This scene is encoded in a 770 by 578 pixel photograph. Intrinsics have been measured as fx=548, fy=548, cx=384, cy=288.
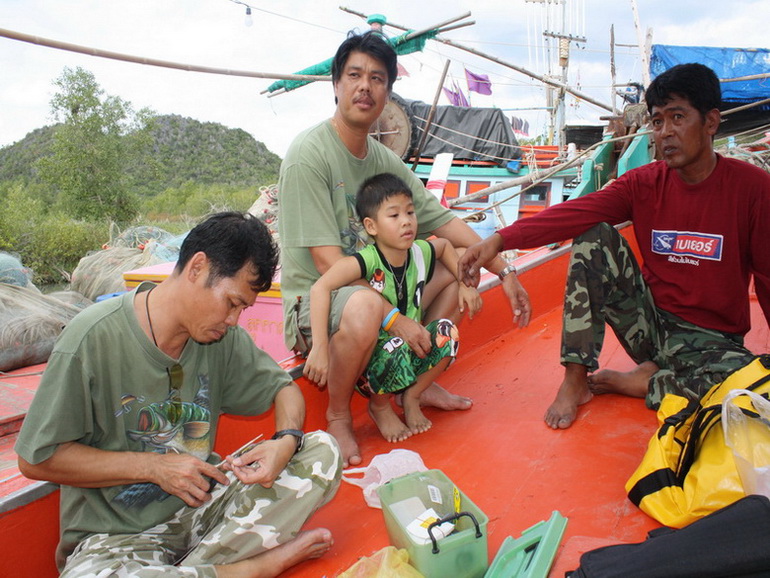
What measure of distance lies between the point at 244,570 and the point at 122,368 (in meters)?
0.63

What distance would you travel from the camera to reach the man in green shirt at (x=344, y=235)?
82.3 inches

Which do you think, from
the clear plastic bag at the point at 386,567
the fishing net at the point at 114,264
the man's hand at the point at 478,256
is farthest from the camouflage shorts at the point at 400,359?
the fishing net at the point at 114,264

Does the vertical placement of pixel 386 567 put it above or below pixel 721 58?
below

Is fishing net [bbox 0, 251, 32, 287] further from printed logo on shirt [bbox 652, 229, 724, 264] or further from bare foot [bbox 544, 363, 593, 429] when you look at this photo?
printed logo on shirt [bbox 652, 229, 724, 264]

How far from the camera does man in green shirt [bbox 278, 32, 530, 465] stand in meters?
2.09

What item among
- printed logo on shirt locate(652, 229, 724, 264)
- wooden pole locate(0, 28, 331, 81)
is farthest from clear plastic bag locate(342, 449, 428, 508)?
wooden pole locate(0, 28, 331, 81)

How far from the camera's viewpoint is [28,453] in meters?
1.27

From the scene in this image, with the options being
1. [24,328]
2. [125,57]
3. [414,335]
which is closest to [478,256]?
[414,335]

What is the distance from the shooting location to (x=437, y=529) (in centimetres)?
139

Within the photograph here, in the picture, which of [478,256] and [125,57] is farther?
[125,57]

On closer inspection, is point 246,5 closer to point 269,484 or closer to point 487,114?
point 269,484

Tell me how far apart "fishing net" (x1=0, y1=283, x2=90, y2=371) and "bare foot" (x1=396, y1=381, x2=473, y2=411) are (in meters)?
4.21

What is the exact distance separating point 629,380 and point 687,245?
2.00 feet

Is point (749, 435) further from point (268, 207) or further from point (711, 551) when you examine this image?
point (268, 207)
